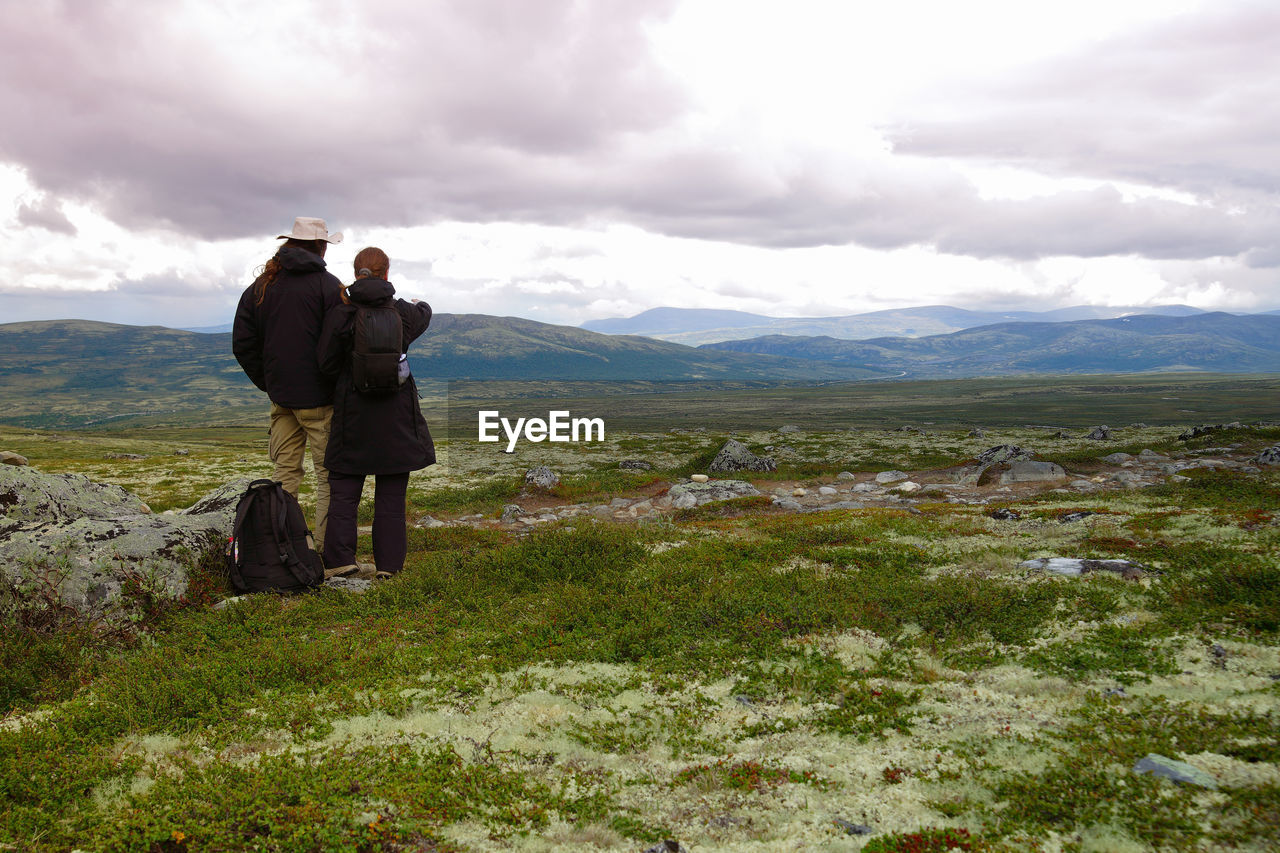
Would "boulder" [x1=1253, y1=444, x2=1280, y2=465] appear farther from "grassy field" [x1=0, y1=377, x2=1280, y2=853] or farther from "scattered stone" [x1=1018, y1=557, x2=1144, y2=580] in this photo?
"scattered stone" [x1=1018, y1=557, x2=1144, y2=580]

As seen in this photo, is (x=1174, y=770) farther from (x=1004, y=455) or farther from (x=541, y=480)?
(x=1004, y=455)

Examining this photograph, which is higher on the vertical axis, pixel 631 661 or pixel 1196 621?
pixel 1196 621

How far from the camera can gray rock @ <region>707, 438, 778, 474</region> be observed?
38062 millimetres

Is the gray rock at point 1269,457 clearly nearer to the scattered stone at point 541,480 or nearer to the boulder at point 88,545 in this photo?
the scattered stone at point 541,480

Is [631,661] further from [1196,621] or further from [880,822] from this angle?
[1196,621]

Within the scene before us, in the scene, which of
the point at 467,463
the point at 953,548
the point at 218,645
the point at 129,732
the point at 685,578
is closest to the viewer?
the point at 129,732

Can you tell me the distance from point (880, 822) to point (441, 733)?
13.5 feet

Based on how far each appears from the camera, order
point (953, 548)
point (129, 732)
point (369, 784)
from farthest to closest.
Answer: point (953, 548) < point (129, 732) < point (369, 784)

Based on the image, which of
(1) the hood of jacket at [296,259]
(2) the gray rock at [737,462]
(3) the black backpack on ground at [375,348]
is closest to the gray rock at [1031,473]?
(2) the gray rock at [737,462]

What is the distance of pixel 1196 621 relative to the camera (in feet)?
26.3

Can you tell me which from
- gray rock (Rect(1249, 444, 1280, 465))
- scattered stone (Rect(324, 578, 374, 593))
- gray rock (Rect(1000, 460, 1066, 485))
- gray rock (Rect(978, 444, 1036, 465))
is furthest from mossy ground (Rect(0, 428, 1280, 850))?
gray rock (Rect(978, 444, 1036, 465))

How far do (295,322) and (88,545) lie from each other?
15.3 ft

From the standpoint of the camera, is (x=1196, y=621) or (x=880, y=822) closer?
(x=880, y=822)

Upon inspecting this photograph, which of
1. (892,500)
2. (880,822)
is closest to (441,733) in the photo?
(880,822)
